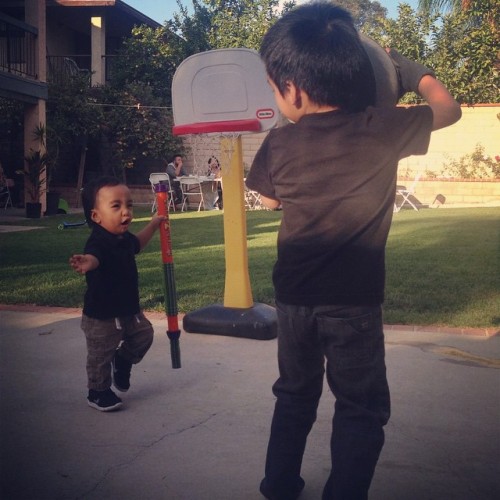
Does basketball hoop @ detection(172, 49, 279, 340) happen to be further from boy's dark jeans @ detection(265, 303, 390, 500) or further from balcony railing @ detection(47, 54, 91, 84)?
balcony railing @ detection(47, 54, 91, 84)

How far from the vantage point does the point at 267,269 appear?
24.2ft

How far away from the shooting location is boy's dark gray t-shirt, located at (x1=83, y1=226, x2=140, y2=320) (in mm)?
3258

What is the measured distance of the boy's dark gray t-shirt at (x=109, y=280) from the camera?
3258 millimetres

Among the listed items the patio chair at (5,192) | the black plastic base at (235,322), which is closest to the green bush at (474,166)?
the patio chair at (5,192)

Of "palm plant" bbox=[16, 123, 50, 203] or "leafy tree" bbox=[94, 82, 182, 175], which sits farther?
"leafy tree" bbox=[94, 82, 182, 175]

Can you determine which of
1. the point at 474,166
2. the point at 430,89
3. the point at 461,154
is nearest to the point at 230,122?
the point at 430,89

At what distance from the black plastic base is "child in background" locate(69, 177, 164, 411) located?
115cm

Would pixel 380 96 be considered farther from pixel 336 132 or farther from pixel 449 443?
pixel 449 443

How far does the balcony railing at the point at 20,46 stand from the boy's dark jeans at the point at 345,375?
15.1m

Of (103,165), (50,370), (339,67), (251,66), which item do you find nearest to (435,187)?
(103,165)

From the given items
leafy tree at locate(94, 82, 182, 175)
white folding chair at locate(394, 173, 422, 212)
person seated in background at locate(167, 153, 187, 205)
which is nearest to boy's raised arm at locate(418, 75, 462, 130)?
white folding chair at locate(394, 173, 422, 212)

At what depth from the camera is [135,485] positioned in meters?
2.52

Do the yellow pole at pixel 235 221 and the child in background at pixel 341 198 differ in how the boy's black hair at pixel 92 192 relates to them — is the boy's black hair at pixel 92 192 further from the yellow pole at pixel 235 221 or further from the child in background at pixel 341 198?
the yellow pole at pixel 235 221

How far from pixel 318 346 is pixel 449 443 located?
0.91m
